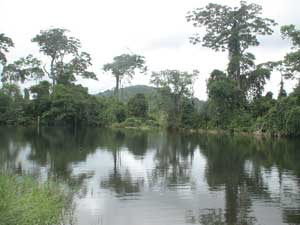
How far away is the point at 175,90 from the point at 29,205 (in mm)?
56302

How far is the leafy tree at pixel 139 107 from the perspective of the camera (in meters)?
74.1

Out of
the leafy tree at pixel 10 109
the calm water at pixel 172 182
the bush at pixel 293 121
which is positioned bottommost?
the calm water at pixel 172 182

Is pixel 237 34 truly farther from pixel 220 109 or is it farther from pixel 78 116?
pixel 78 116

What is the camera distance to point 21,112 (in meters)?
72.5

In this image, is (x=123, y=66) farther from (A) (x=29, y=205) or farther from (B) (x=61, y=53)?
(A) (x=29, y=205)

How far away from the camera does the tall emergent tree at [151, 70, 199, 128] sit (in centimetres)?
6438

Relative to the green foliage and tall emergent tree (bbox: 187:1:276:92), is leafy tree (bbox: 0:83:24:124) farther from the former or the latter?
the green foliage

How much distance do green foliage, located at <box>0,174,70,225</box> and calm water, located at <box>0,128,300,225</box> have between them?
1.10 meters

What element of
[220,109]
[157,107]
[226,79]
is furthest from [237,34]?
[157,107]

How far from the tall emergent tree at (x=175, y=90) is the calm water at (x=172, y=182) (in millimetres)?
30937

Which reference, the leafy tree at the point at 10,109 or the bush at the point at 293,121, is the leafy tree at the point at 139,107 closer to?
the leafy tree at the point at 10,109

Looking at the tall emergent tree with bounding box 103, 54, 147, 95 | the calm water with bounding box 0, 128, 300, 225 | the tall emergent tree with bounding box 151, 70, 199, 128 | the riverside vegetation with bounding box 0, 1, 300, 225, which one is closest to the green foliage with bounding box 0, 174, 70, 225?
the calm water with bounding box 0, 128, 300, 225

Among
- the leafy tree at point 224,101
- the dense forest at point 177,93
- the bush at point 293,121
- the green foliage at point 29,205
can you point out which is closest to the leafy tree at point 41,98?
the dense forest at point 177,93

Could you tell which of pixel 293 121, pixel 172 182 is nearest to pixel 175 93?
pixel 293 121
